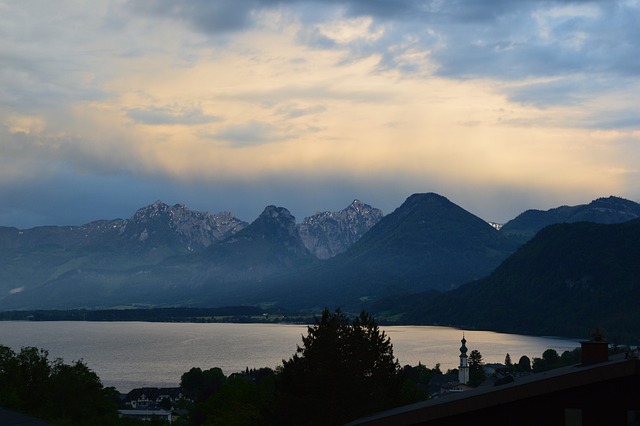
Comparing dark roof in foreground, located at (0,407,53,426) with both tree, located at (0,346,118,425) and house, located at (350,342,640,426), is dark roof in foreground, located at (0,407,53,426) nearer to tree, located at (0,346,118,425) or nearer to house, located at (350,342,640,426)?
house, located at (350,342,640,426)

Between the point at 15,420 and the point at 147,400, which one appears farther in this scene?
Result: the point at 147,400

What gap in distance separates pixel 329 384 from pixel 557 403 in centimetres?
3717

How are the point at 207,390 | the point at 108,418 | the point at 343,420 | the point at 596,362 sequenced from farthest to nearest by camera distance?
1. the point at 207,390
2. the point at 108,418
3. the point at 343,420
4. the point at 596,362

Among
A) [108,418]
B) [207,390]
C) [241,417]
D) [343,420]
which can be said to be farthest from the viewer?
[207,390]

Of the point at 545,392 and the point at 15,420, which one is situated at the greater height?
the point at 545,392

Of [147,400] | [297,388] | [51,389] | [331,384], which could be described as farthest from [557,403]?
[147,400]

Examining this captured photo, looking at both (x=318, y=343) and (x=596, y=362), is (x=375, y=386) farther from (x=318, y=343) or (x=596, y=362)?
(x=596, y=362)

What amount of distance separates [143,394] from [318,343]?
136 meters

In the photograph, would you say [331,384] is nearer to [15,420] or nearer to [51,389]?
[15,420]

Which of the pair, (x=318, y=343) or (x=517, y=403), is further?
(x=318, y=343)

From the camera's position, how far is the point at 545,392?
93.8 ft

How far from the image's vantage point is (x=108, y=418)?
329ft

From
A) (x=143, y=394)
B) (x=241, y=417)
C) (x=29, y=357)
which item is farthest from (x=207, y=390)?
(x=241, y=417)

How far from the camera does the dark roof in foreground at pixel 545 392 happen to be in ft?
92.5
